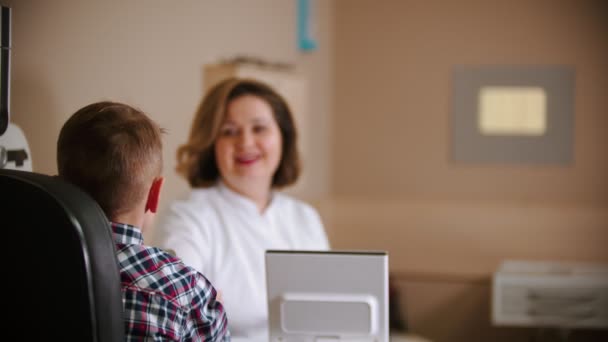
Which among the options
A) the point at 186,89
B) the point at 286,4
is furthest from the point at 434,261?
the point at 186,89

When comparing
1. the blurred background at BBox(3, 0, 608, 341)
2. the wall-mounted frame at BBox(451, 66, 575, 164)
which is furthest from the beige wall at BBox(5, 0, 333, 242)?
the wall-mounted frame at BBox(451, 66, 575, 164)

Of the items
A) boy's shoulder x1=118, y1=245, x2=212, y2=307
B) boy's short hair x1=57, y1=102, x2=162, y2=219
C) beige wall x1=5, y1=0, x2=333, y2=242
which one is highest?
beige wall x1=5, y1=0, x2=333, y2=242

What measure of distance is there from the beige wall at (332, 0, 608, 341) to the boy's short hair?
2814mm

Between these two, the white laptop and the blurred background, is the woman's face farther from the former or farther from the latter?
the blurred background

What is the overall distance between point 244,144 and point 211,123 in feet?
0.35

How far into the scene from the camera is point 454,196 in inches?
164

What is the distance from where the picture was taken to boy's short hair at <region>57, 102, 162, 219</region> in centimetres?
101

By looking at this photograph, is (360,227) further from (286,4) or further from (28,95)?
(28,95)

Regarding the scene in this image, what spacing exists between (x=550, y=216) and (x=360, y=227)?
110 centimetres

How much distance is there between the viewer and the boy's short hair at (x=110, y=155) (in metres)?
1.01

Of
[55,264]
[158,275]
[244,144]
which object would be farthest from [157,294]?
[244,144]

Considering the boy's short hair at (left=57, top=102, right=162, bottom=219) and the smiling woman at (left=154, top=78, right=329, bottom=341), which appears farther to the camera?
the smiling woman at (left=154, top=78, right=329, bottom=341)

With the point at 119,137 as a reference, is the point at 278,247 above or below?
below

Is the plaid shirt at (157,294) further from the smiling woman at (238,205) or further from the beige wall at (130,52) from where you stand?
the smiling woman at (238,205)
